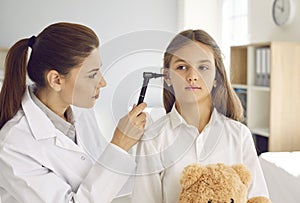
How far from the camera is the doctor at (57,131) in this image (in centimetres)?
95

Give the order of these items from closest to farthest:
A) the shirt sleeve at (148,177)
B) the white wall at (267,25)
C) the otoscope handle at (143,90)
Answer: the otoscope handle at (143,90) < the shirt sleeve at (148,177) < the white wall at (267,25)

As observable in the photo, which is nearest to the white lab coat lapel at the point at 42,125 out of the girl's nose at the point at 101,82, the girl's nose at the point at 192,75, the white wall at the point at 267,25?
the girl's nose at the point at 101,82

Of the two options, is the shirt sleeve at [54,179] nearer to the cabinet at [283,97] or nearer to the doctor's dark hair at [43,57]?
the doctor's dark hair at [43,57]

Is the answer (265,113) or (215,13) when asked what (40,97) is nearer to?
(265,113)

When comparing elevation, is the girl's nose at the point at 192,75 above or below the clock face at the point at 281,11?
below

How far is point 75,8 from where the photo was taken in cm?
336

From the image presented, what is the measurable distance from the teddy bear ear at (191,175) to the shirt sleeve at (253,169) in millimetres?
193

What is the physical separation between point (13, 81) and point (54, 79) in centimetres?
12

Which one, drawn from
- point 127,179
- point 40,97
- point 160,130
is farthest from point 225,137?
point 40,97

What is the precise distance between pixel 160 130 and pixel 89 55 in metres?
0.27

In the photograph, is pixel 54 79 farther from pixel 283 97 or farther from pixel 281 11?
pixel 281 11

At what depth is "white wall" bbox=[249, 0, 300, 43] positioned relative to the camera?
2.45 m

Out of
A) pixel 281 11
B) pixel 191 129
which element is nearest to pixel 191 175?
pixel 191 129

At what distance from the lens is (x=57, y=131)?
106 cm
